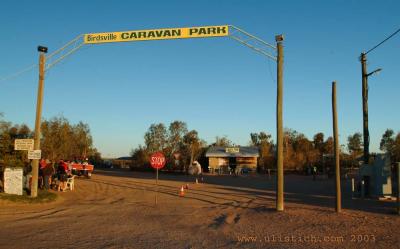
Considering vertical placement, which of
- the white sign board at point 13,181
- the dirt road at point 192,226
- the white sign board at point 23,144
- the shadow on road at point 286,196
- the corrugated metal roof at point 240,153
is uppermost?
the corrugated metal roof at point 240,153

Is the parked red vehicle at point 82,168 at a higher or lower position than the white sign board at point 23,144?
lower

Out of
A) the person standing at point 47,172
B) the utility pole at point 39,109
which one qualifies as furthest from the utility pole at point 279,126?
the person standing at point 47,172

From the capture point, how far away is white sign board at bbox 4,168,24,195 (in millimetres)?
19844

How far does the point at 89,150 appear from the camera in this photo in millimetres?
70562

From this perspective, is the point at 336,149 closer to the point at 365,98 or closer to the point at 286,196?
the point at 286,196

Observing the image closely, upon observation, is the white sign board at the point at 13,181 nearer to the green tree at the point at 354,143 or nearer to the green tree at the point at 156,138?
the green tree at the point at 156,138

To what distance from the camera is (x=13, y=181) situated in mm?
20031

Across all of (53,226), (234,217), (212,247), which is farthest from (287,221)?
(53,226)

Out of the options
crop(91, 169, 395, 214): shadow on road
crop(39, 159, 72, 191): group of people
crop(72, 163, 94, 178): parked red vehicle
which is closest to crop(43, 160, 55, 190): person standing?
crop(39, 159, 72, 191): group of people

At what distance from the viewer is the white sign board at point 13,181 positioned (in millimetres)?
19844

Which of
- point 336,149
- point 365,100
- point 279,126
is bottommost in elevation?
point 336,149

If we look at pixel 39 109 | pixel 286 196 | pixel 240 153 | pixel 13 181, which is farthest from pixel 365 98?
pixel 240 153

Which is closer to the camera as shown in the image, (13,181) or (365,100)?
(13,181)

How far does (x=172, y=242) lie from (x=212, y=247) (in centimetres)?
109
